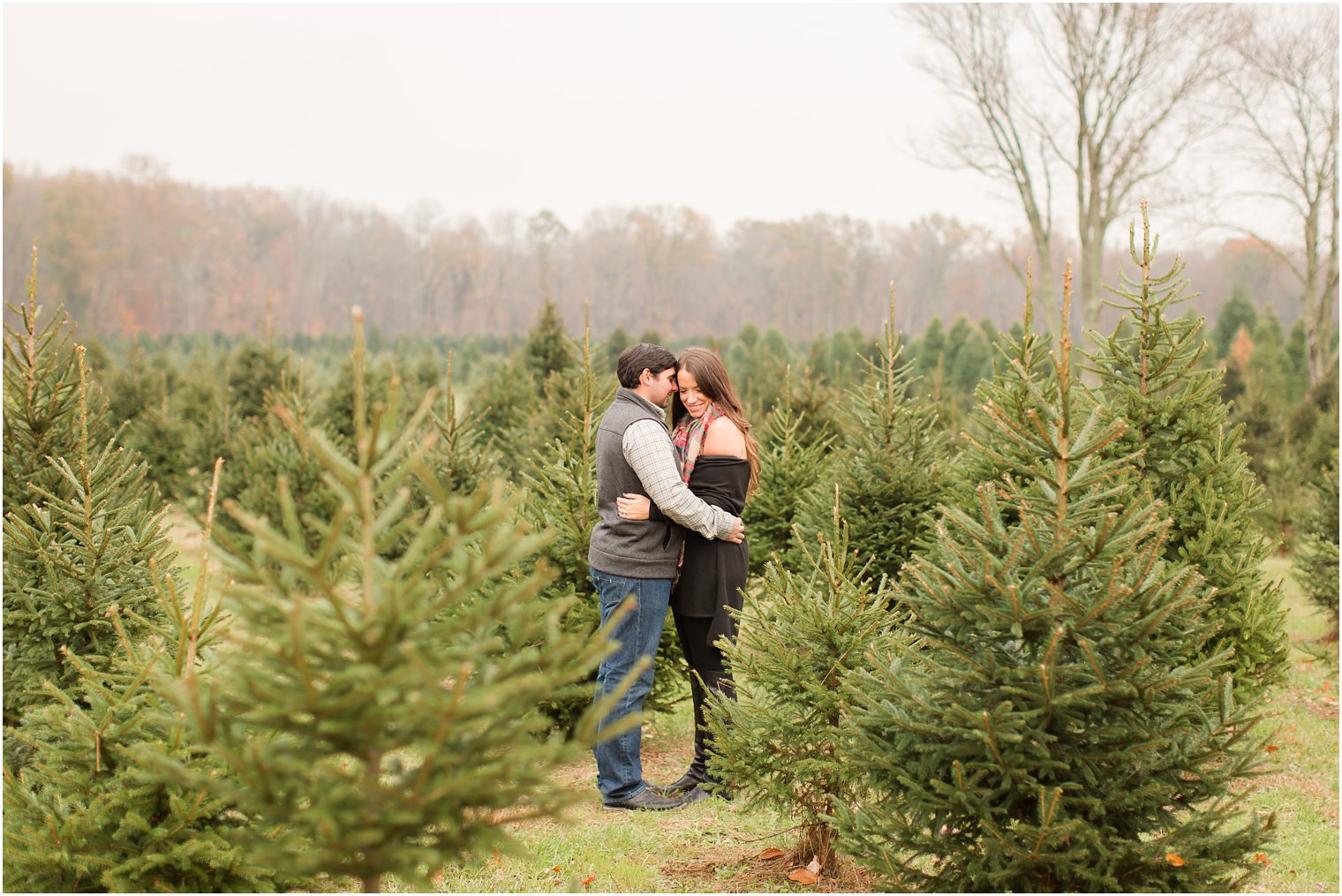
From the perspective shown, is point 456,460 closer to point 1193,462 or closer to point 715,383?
point 715,383

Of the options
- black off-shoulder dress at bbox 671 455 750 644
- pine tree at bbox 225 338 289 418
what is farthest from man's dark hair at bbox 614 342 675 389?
pine tree at bbox 225 338 289 418

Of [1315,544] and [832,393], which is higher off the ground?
[832,393]

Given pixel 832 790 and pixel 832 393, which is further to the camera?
pixel 832 393

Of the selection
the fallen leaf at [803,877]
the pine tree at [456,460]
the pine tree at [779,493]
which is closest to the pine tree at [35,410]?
the pine tree at [456,460]

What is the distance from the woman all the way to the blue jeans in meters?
0.19

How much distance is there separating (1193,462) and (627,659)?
3513 millimetres

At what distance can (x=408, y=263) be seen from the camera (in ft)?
155

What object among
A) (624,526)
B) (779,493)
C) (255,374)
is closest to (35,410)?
(624,526)

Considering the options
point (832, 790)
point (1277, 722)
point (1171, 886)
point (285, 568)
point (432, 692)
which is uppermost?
point (285, 568)

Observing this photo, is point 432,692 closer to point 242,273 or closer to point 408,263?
point 242,273

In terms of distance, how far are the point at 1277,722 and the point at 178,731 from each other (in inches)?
282

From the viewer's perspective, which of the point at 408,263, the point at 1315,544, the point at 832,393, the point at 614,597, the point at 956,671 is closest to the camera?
the point at 956,671

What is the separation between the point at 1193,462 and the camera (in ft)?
18.2

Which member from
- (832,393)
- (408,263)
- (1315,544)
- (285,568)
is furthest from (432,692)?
(408,263)
